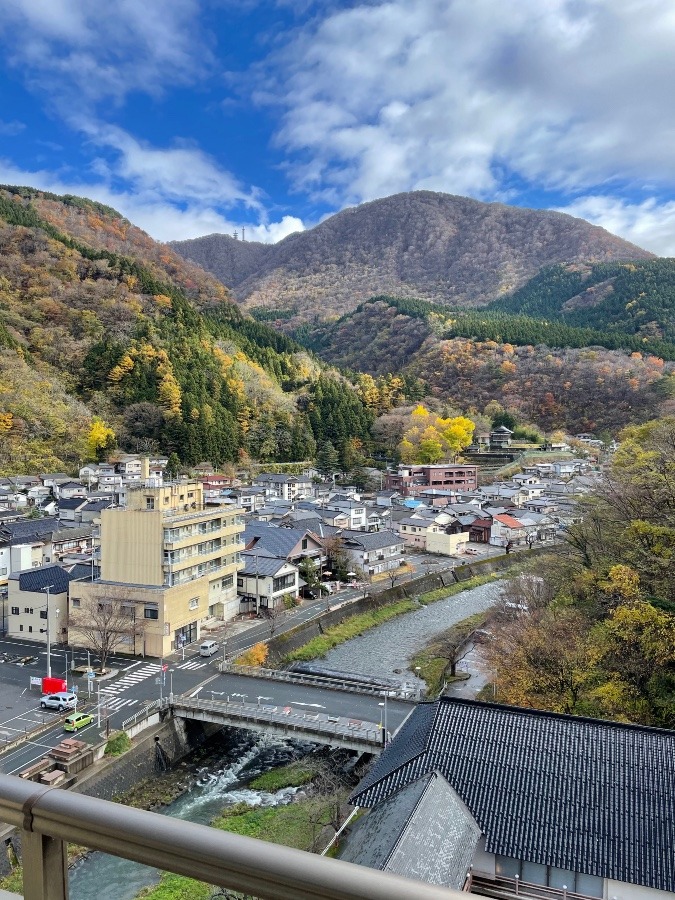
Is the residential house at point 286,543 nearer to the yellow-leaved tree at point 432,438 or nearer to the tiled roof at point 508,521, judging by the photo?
the tiled roof at point 508,521

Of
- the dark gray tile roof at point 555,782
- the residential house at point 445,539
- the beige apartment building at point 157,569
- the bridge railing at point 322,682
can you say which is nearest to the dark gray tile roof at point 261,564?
the beige apartment building at point 157,569

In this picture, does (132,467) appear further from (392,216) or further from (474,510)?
(392,216)

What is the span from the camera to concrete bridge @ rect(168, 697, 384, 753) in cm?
1201

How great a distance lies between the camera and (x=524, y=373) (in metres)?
59.0

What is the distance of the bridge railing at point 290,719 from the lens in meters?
12.1

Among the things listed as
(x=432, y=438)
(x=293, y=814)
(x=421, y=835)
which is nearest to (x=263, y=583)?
(x=293, y=814)

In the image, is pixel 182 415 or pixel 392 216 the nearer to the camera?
pixel 182 415

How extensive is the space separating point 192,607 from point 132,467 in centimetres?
2316

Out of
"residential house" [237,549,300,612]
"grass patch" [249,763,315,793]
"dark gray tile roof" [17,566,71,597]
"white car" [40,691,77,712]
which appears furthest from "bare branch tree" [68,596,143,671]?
"grass patch" [249,763,315,793]

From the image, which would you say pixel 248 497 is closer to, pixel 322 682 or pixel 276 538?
pixel 276 538

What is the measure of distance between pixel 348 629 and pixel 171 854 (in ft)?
65.9

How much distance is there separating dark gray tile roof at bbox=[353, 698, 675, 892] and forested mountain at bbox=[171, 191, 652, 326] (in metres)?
99.4

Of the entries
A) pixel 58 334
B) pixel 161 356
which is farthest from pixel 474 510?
pixel 58 334

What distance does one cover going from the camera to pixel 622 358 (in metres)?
55.3
